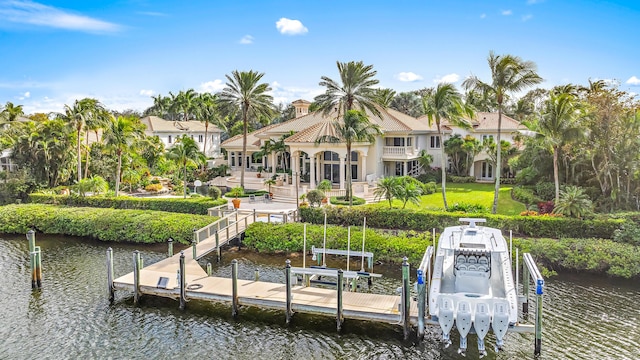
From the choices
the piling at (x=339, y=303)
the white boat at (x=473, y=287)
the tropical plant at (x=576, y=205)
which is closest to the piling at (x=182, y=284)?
the piling at (x=339, y=303)

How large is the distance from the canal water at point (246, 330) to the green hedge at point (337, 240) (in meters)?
2.29

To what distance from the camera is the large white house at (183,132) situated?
66.6m

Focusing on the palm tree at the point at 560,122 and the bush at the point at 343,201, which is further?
the bush at the point at 343,201

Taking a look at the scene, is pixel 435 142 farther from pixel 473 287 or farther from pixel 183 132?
pixel 183 132

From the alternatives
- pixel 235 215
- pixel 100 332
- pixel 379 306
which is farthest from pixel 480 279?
pixel 235 215

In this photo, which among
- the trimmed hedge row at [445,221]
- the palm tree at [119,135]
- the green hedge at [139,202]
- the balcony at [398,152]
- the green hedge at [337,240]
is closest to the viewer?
the trimmed hedge row at [445,221]

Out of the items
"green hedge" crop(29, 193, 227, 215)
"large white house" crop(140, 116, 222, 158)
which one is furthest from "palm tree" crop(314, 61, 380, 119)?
"large white house" crop(140, 116, 222, 158)

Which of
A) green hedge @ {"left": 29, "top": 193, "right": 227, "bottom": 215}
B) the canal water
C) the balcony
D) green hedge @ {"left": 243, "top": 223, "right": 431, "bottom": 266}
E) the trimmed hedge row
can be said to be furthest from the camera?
the balcony

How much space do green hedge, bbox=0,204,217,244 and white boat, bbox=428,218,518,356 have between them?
16459mm

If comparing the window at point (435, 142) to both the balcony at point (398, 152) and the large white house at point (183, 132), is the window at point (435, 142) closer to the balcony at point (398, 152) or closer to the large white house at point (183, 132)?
the balcony at point (398, 152)

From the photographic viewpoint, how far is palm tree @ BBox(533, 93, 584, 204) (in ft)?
94.0

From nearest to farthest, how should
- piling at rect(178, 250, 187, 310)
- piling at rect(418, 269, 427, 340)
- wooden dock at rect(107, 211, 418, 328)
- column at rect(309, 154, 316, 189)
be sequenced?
piling at rect(418, 269, 427, 340), wooden dock at rect(107, 211, 418, 328), piling at rect(178, 250, 187, 310), column at rect(309, 154, 316, 189)

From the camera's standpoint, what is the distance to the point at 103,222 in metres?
31.2

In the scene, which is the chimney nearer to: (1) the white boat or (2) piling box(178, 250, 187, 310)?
(2) piling box(178, 250, 187, 310)
